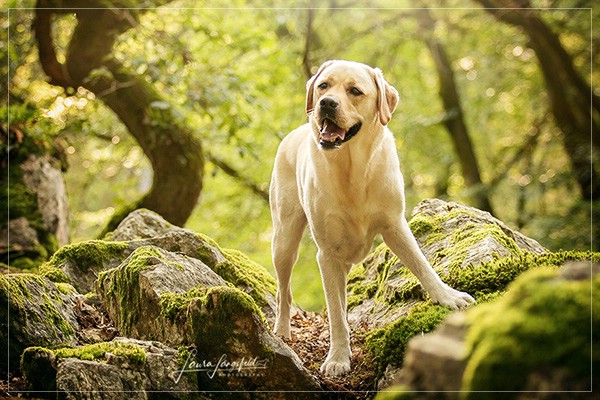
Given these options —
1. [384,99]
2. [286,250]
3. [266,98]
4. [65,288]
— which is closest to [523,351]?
[384,99]

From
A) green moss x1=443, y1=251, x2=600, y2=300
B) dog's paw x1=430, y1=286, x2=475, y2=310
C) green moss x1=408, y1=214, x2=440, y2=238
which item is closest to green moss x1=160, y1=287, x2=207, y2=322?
dog's paw x1=430, y1=286, x2=475, y2=310

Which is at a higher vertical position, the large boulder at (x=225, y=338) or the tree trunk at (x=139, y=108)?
the tree trunk at (x=139, y=108)

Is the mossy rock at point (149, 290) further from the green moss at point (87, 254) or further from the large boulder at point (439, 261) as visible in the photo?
the large boulder at point (439, 261)

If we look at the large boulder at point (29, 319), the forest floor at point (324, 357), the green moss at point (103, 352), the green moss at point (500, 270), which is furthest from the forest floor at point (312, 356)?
the green moss at point (500, 270)

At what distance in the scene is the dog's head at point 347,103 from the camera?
168 inches

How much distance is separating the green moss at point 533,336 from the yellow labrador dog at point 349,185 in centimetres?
203

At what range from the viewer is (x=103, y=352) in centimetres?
343

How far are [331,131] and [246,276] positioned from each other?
242 centimetres

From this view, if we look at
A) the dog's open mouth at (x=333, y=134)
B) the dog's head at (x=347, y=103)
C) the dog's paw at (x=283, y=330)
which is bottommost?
the dog's paw at (x=283, y=330)

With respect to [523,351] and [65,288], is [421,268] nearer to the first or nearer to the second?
[523,351]

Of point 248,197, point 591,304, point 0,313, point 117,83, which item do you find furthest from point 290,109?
point 591,304

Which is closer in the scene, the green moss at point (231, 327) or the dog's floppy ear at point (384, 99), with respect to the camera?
the green moss at point (231, 327)

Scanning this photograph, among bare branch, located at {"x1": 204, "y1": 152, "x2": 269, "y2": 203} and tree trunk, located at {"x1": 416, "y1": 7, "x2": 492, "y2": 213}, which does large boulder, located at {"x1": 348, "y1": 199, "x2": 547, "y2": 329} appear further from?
tree trunk, located at {"x1": 416, "y1": 7, "x2": 492, "y2": 213}

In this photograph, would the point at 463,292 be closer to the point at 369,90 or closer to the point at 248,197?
the point at 369,90
